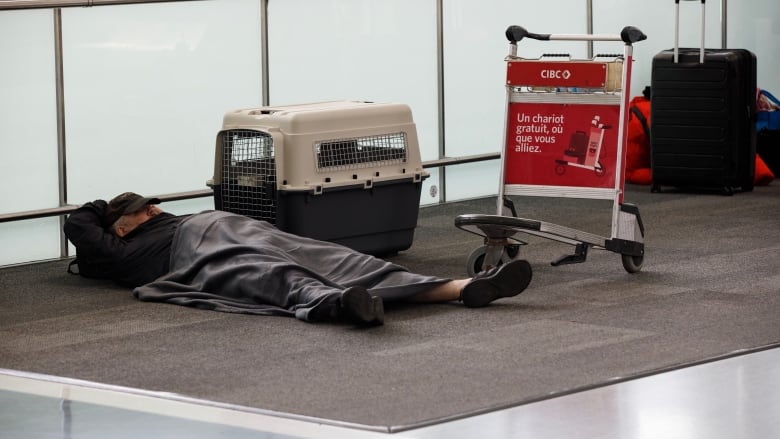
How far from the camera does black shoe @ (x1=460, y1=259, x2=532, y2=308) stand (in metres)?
4.75

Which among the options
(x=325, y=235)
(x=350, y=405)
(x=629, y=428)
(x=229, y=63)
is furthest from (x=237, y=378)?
(x=229, y=63)

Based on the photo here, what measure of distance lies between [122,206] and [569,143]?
Answer: 69.2 inches

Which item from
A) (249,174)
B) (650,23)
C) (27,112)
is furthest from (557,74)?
(650,23)

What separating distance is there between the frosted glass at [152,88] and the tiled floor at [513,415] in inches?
107

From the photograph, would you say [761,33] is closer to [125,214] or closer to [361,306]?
[125,214]

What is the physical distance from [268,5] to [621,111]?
2300mm

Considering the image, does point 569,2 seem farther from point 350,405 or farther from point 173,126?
point 350,405

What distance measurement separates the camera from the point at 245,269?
4840 mm

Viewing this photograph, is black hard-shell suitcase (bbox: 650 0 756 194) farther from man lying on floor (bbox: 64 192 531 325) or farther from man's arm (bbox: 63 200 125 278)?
man's arm (bbox: 63 200 125 278)

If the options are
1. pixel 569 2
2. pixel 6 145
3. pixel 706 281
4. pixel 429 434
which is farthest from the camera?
pixel 569 2

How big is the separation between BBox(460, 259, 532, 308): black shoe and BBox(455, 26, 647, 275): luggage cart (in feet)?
1.55

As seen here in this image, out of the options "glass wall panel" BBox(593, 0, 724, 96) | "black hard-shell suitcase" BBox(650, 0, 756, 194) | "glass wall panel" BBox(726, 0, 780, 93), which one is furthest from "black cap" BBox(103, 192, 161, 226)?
"glass wall panel" BBox(726, 0, 780, 93)

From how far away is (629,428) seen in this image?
3.27 m

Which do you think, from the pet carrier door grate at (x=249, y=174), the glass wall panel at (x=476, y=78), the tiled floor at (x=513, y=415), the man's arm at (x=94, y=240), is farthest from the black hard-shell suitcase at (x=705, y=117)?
the tiled floor at (x=513, y=415)
